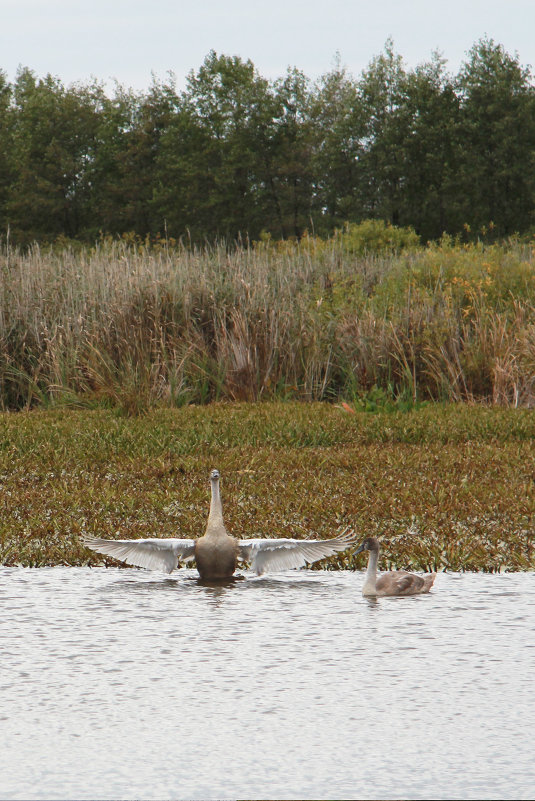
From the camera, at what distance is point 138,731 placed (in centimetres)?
356

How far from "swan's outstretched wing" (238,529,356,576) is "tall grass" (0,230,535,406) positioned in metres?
7.59

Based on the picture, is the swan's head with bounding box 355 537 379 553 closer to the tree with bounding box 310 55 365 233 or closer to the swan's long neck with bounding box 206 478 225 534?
the swan's long neck with bounding box 206 478 225 534

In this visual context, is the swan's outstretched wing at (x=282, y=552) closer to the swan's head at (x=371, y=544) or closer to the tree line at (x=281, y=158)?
the swan's head at (x=371, y=544)

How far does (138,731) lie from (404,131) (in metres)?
55.8

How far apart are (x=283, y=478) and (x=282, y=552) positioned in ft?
10.8

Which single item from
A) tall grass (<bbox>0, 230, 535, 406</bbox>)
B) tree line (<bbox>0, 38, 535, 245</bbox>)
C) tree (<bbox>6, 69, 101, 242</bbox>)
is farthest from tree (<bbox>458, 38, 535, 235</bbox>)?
tall grass (<bbox>0, 230, 535, 406</bbox>)

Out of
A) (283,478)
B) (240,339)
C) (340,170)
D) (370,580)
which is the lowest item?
(283,478)

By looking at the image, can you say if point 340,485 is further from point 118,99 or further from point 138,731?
point 118,99

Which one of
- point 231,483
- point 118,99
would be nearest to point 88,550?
point 231,483

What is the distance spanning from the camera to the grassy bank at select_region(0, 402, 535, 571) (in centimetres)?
690

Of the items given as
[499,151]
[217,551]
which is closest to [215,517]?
[217,551]

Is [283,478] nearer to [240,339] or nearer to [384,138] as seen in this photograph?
[240,339]

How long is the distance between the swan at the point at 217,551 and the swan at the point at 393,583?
0.92 feet

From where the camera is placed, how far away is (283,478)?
9.05 metres
